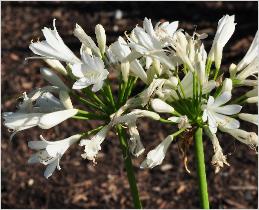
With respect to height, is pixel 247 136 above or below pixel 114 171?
above

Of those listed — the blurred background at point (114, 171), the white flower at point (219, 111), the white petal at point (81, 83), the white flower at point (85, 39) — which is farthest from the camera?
the blurred background at point (114, 171)

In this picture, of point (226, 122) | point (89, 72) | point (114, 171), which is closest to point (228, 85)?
point (226, 122)

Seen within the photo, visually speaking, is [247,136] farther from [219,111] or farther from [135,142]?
[135,142]

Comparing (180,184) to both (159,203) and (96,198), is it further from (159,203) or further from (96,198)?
(96,198)

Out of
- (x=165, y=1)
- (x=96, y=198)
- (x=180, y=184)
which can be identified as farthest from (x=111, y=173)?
(x=165, y=1)

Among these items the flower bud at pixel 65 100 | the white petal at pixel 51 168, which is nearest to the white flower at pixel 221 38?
the flower bud at pixel 65 100

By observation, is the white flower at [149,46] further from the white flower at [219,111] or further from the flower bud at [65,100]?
the flower bud at [65,100]

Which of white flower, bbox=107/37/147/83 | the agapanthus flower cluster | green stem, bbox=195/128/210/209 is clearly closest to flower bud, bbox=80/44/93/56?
the agapanthus flower cluster

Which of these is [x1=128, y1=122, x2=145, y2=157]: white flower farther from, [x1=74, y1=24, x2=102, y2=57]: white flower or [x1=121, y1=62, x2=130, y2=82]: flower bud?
[x1=74, y1=24, x2=102, y2=57]: white flower
